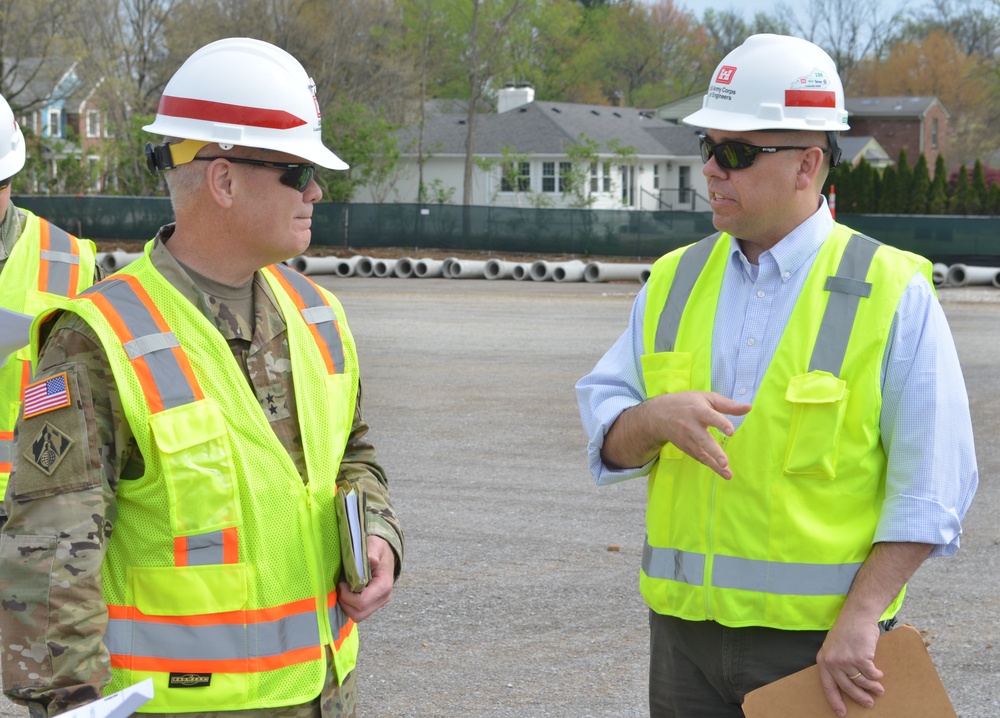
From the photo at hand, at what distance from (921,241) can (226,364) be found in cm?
2985

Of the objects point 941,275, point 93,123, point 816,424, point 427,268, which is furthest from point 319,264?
point 93,123

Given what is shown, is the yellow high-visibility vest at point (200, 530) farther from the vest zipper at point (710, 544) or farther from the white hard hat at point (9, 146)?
the white hard hat at point (9, 146)

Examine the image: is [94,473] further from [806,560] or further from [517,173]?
[517,173]

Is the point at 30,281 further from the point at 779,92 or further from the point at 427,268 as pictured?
the point at 427,268

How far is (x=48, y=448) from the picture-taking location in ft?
Answer: 7.85

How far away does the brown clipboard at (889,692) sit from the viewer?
274 cm

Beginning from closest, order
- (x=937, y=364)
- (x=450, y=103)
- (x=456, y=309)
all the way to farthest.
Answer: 1. (x=937, y=364)
2. (x=456, y=309)
3. (x=450, y=103)

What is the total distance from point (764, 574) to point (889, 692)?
378mm

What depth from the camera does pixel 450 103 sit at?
201 ft

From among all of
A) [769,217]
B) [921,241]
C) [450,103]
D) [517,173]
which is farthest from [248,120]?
[450,103]

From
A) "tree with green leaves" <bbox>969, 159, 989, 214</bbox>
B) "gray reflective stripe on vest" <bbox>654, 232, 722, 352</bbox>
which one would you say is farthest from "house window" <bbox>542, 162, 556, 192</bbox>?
"gray reflective stripe on vest" <bbox>654, 232, 722, 352</bbox>

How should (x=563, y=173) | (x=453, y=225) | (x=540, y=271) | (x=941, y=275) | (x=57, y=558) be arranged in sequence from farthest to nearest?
(x=563, y=173) → (x=453, y=225) → (x=540, y=271) → (x=941, y=275) → (x=57, y=558)

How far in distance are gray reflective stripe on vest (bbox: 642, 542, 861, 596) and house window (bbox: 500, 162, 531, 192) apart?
159 ft

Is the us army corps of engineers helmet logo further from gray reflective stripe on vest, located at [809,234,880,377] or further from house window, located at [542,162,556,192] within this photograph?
house window, located at [542,162,556,192]
